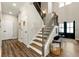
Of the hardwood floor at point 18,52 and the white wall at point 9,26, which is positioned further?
the white wall at point 9,26

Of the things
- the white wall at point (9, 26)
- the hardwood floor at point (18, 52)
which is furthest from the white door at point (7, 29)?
the hardwood floor at point (18, 52)

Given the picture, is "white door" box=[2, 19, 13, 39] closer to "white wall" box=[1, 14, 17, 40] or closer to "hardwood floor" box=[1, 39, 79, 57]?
"white wall" box=[1, 14, 17, 40]

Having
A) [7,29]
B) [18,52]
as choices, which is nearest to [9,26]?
[7,29]

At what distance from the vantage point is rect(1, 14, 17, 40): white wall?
992cm

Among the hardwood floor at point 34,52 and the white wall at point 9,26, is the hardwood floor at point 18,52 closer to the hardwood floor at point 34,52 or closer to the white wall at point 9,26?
the hardwood floor at point 34,52

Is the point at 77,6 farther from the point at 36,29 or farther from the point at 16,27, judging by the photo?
the point at 16,27

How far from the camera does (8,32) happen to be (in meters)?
10.2

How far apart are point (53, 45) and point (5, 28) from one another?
6.67 meters

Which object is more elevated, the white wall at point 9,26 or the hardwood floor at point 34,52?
the white wall at point 9,26

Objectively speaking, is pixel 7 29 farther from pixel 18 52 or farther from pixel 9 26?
pixel 18 52

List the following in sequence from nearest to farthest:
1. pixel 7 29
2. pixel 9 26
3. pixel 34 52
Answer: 1. pixel 34 52
2. pixel 7 29
3. pixel 9 26

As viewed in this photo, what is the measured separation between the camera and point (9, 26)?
1034 cm

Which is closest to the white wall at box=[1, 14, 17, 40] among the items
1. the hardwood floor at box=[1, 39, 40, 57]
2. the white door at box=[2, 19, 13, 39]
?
the white door at box=[2, 19, 13, 39]

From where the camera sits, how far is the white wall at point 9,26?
9916mm
